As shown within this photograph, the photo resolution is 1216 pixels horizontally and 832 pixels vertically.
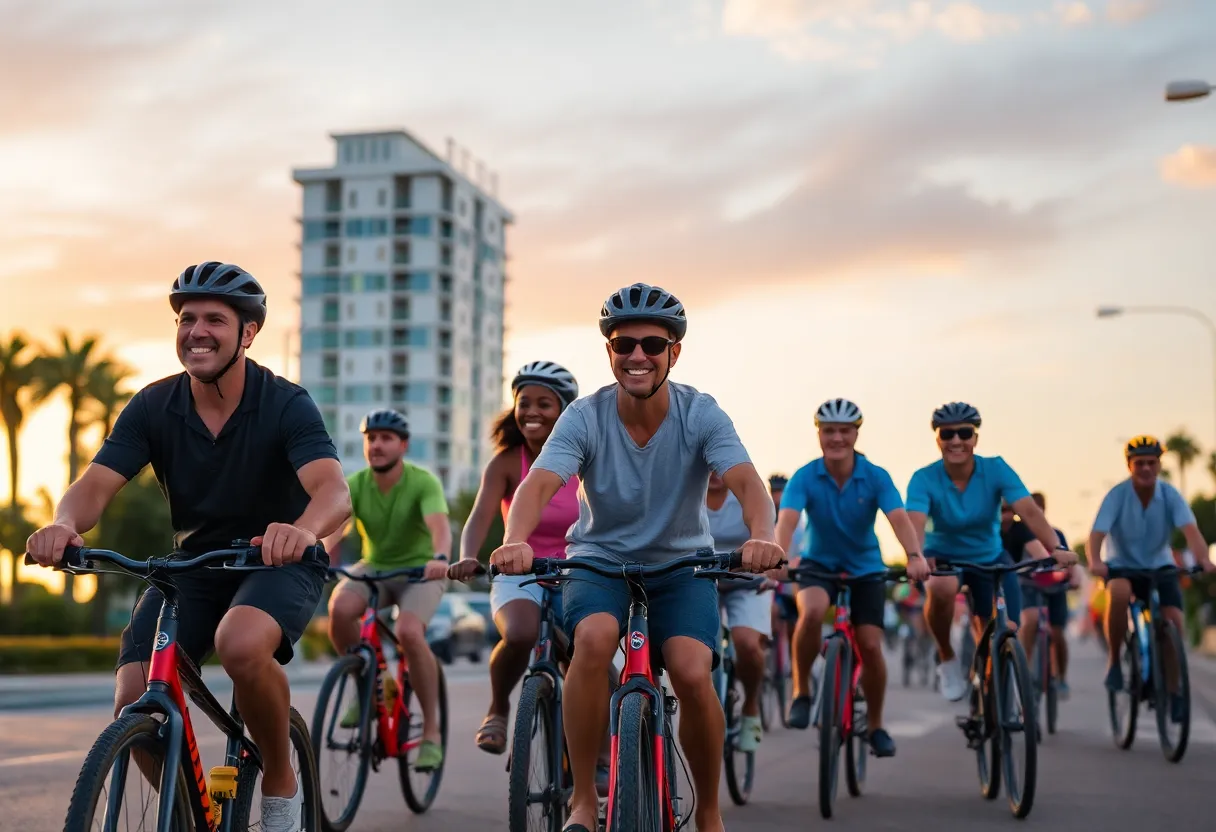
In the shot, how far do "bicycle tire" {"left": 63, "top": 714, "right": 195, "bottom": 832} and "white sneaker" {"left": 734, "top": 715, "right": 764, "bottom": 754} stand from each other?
486cm

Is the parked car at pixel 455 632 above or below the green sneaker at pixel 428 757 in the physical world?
below

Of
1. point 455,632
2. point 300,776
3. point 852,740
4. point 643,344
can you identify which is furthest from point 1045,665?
point 455,632

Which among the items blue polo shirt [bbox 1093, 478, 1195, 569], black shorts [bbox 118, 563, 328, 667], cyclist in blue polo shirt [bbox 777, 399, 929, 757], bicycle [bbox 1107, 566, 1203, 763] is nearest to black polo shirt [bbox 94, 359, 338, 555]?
black shorts [bbox 118, 563, 328, 667]

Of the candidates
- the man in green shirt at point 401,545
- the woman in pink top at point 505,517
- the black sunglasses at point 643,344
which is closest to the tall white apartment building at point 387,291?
the man in green shirt at point 401,545

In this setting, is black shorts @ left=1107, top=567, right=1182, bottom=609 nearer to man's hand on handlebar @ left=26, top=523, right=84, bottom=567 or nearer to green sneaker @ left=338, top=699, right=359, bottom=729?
green sneaker @ left=338, top=699, right=359, bottom=729

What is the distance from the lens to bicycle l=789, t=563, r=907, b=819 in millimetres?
7988

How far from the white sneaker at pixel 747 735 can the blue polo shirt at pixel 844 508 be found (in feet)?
3.18

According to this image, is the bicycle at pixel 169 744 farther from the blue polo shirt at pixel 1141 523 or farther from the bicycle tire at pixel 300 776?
the blue polo shirt at pixel 1141 523

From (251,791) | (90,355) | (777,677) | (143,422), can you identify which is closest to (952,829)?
(251,791)

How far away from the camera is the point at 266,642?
4.72 m

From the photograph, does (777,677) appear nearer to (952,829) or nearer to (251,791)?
(952,829)

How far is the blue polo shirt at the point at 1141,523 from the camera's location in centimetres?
1105

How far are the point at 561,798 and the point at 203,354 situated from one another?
229 centimetres

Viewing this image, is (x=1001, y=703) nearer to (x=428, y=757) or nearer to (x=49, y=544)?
(x=428, y=757)
